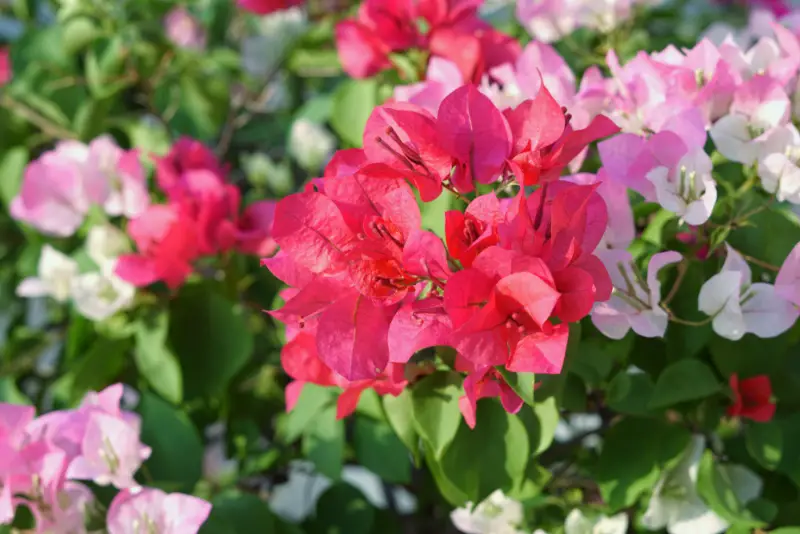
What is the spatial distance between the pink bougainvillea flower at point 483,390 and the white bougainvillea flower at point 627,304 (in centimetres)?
7

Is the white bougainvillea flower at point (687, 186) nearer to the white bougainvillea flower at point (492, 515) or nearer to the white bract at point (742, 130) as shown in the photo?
the white bract at point (742, 130)

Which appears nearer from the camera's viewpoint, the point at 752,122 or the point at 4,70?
the point at 752,122

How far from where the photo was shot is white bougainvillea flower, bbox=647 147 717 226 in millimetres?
517

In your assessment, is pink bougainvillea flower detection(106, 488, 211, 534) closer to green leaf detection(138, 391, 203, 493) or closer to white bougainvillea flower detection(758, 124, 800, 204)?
green leaf detection(138, 391, 203, 493)

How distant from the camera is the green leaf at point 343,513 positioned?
84 centimetres

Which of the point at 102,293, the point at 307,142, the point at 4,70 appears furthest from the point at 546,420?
the point at 4,70

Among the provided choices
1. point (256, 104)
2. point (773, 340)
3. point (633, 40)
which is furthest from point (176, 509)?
point (256, 104)

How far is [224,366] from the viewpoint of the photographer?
841 millimetres

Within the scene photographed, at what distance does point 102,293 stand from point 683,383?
55 cm

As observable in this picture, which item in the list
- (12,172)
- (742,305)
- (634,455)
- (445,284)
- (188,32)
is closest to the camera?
(445,284)

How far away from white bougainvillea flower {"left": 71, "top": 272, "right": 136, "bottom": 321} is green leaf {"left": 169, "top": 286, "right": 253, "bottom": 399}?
53 mm

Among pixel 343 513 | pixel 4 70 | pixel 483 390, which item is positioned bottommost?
pixel 343 513

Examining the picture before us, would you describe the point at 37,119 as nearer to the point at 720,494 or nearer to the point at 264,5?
the point at 264,5

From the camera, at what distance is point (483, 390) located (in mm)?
492
